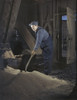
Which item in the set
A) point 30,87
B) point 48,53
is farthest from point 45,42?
point 30,87

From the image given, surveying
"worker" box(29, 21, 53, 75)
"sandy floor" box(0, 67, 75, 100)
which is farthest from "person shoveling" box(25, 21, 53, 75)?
"sandy floor" box(0, 67, 75, 100)

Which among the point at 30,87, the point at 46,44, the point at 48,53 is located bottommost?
the point at 30,87

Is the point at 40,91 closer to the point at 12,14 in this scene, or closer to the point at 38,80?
the point at 38,80

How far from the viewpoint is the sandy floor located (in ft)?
12.0

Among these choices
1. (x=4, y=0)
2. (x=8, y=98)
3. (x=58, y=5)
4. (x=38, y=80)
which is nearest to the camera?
(x=8, y=98)

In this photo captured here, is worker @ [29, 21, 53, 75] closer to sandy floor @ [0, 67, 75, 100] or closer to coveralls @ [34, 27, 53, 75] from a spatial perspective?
coveralls @ [34, 27, 53, 75]

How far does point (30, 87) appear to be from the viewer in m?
4.06

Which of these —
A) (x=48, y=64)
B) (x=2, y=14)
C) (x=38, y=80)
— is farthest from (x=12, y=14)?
(x=38, y=80)

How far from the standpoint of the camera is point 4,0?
17.0ft

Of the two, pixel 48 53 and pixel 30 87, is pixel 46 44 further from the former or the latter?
pixel 30 87

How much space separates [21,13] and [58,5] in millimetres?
1472

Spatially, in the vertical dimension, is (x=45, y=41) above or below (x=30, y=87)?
above

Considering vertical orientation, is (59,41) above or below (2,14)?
below

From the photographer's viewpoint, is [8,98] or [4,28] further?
[4,28]
